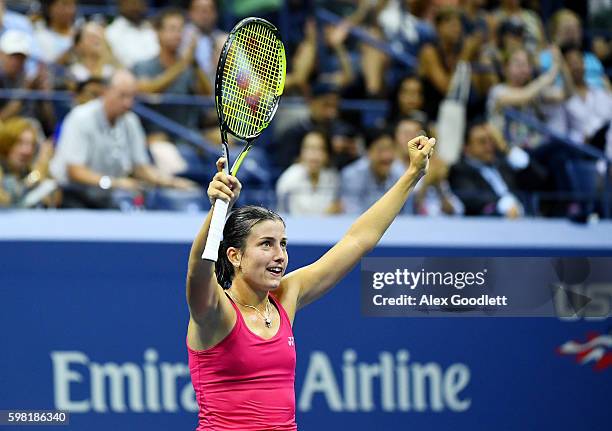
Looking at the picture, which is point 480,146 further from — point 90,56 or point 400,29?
point 90,56

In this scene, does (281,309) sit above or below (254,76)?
below

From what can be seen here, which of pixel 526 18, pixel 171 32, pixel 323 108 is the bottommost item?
pixel 323 108

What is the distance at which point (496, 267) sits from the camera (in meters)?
5.29

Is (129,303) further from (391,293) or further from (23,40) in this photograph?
(23,40)

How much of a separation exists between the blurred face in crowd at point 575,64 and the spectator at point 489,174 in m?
1.15

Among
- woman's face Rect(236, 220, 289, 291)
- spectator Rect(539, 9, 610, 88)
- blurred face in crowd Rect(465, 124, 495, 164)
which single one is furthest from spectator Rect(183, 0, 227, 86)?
woman's face Rect(236, 220, 289, 291)

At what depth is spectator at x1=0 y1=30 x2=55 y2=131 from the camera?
7145 mm

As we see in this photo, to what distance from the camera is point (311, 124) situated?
25.2 feet

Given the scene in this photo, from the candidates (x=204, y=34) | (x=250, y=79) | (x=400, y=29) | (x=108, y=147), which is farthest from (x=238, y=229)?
(x=400, y=29)

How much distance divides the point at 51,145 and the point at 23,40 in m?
0.86

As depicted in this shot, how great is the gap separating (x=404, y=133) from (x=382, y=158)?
1.47 feet

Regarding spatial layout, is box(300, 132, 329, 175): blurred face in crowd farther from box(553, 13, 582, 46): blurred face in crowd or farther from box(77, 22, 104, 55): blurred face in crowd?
box(553, 13, 582, 46): blurred face in crowd

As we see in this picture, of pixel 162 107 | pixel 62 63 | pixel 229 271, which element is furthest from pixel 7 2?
pixel 229 271

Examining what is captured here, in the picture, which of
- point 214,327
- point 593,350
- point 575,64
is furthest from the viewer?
point 575,64
